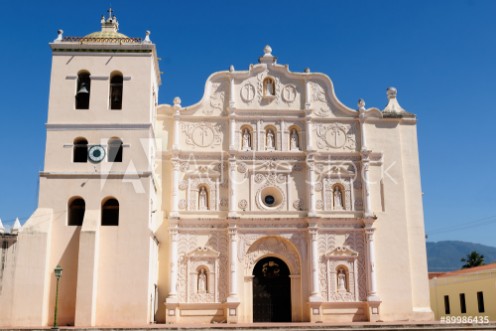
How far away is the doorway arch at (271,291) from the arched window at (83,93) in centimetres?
1006

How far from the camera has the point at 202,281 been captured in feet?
86.4

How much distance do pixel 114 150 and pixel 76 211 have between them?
2.87 m

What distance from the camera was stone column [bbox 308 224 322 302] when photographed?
85.3ft

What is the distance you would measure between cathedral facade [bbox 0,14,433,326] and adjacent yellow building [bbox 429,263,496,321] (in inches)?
330

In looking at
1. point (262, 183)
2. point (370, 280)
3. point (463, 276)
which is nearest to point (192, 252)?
point (262, 183)

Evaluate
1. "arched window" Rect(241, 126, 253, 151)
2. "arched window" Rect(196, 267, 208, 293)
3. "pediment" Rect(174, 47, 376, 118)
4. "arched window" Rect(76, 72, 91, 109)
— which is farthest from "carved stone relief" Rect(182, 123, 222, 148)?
"arched window" Rect(196, 267, 208, 293)

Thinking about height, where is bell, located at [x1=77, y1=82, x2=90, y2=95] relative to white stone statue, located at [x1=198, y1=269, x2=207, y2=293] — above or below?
above

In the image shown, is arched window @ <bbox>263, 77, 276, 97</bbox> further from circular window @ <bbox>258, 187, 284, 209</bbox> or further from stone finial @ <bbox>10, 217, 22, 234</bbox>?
stone finial @ <bbox>10, 217, 22, 234</bbox>

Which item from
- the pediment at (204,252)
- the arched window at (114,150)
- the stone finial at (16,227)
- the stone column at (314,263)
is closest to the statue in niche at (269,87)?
the stone column at (314,263)

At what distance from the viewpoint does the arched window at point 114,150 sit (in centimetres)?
2523

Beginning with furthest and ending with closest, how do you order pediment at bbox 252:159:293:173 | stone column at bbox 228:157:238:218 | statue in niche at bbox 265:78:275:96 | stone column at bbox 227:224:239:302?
statue in niche at bbox 265:78:275:96, pediment at bbox 252:159:293:173, stone column at bbox 228:157:238:218, stone column at bbox 227:224:239:302

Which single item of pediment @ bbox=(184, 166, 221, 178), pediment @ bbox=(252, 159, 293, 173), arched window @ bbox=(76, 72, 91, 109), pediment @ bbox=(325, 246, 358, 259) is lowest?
pediment @ bbox=(325, 246, 358, 259)

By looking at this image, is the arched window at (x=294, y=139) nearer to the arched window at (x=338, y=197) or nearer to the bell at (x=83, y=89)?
the arched window at (x=338, y=197)

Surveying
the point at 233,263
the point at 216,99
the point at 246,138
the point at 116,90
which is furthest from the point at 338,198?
the point at 116,90
